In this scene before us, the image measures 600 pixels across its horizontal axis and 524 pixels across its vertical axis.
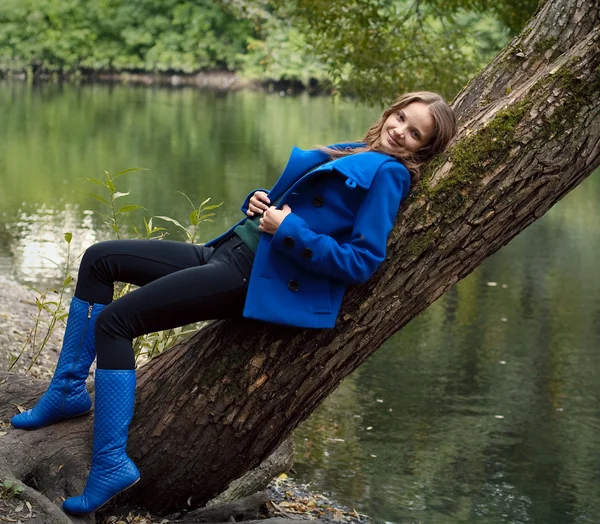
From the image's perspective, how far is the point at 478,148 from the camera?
3113 mm

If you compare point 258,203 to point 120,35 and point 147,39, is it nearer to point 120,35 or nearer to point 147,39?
point 147,39

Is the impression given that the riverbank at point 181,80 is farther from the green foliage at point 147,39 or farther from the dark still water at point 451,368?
the dark still water at point 451,368

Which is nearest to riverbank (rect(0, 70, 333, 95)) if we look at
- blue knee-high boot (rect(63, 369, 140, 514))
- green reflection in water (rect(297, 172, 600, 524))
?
green reflection in water (rect(297, 172, 600, 524))

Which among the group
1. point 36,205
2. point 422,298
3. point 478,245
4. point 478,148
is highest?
point 478,148

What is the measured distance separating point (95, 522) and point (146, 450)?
0.29 metres

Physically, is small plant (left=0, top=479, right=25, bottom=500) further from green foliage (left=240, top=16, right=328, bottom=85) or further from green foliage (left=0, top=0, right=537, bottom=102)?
green foliage (left=240, top=16, right=328, bottom=85)

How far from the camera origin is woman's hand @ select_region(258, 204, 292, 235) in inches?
118

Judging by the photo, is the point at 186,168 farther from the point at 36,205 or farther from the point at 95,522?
the point at 95,522

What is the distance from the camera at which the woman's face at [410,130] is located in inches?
124

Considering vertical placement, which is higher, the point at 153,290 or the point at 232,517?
the point at 153,290

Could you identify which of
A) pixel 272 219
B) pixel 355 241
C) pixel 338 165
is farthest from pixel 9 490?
pixel 338 165

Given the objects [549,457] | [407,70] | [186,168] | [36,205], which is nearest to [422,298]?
Result: [549,457]

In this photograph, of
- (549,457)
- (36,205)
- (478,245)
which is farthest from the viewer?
(36,205)

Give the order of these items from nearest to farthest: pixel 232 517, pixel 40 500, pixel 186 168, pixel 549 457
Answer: pixel 40 500 < pixel 232 517 < pixel 549 457 < pixel 186 168
